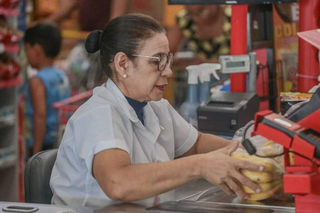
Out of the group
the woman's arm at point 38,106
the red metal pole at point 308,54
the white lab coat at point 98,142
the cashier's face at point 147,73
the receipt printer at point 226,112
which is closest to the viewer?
the white lab coat at point 98,142

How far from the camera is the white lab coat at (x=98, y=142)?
2168 millimetres

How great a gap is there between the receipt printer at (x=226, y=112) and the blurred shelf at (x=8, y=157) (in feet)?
8.40

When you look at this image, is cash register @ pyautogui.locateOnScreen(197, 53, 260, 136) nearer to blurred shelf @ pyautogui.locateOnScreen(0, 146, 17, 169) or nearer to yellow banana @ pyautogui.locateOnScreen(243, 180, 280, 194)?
yellow banana @ pyautogui.locateOnScreen(243, 180, 280, 194)

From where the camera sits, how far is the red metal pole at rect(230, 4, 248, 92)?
125 inches

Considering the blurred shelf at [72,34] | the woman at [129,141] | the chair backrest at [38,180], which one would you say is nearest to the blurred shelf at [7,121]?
the blurred shelf at [72,34]

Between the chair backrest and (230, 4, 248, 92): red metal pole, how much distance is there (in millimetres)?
1088

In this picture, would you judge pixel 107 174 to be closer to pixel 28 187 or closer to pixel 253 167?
pixel 253 167

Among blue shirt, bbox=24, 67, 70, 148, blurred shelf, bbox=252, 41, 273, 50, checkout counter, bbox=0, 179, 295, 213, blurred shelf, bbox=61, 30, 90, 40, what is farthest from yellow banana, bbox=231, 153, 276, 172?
blurred shelf, bbox=61, 30, 90, 40

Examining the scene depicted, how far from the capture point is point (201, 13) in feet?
21.5

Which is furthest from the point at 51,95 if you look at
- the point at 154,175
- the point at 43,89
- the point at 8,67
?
the point at 154,175

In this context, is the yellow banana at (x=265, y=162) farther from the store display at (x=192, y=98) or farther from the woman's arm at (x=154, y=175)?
the store display at (x=192, y=98)

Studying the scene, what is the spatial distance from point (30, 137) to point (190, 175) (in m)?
3.98

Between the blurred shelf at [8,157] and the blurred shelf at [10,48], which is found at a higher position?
the blurred shelf at [10,48]

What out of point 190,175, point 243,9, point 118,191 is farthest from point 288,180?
point 243,9
